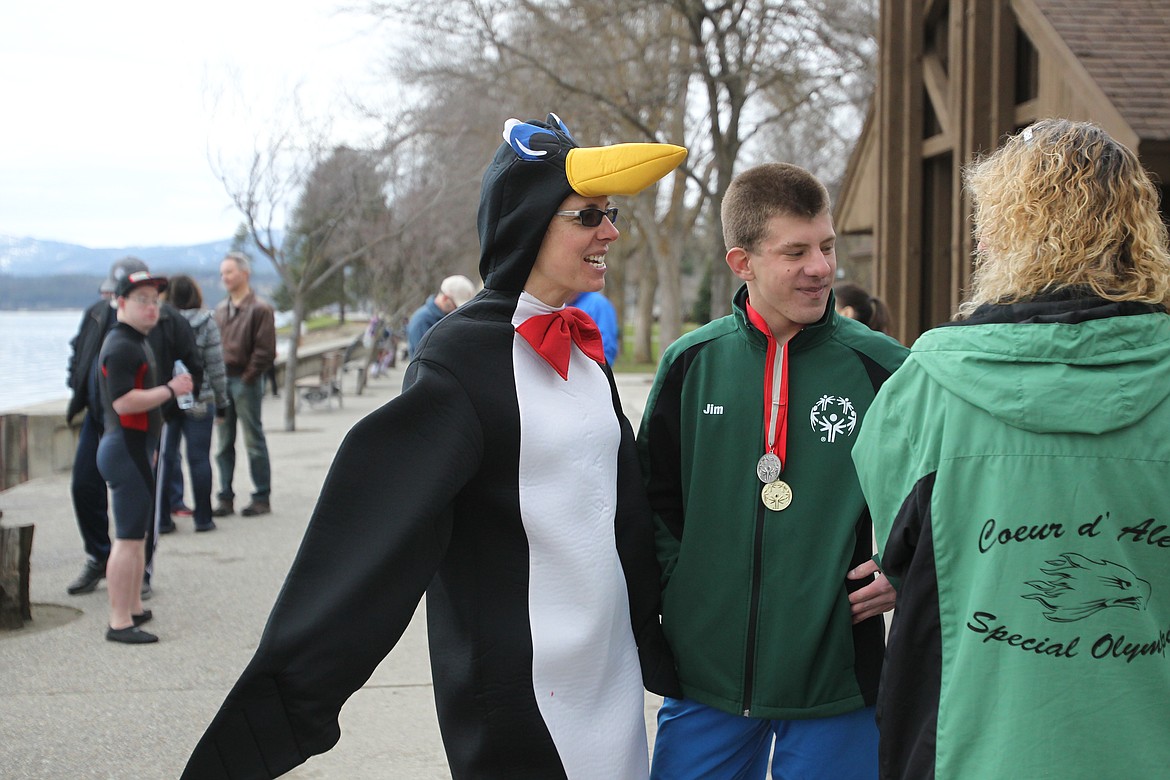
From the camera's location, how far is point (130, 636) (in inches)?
237

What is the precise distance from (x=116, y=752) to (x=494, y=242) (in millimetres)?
3128

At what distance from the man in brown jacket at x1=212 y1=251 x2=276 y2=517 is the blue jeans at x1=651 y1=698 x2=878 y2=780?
7.61 m

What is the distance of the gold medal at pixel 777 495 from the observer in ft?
8.82

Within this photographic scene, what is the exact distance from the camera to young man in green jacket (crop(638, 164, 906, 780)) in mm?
2648

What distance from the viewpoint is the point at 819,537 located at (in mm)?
2668

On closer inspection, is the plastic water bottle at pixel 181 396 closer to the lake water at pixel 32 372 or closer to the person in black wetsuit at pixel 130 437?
the person in black wetsuit at pixel 130 437

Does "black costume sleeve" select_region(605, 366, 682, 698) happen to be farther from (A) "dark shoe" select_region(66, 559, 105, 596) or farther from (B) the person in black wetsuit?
(A) "dark shoe" select_region(66, 559, 105, 596)

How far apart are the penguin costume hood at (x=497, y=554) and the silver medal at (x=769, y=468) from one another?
290 mm

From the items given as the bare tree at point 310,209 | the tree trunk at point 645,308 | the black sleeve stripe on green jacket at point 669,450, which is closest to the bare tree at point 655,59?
the bare tree at point 310,209

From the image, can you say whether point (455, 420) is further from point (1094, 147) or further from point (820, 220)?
point (1094, 147)

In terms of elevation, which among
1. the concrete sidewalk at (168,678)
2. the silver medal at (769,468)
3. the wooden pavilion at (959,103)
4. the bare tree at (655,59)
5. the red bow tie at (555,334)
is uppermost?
the bare tree at (655,59)

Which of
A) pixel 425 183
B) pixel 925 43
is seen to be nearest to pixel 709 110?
pixel 925 43

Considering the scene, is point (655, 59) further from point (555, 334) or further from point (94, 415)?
point (555, 334)

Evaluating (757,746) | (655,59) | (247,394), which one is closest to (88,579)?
(247,394)
